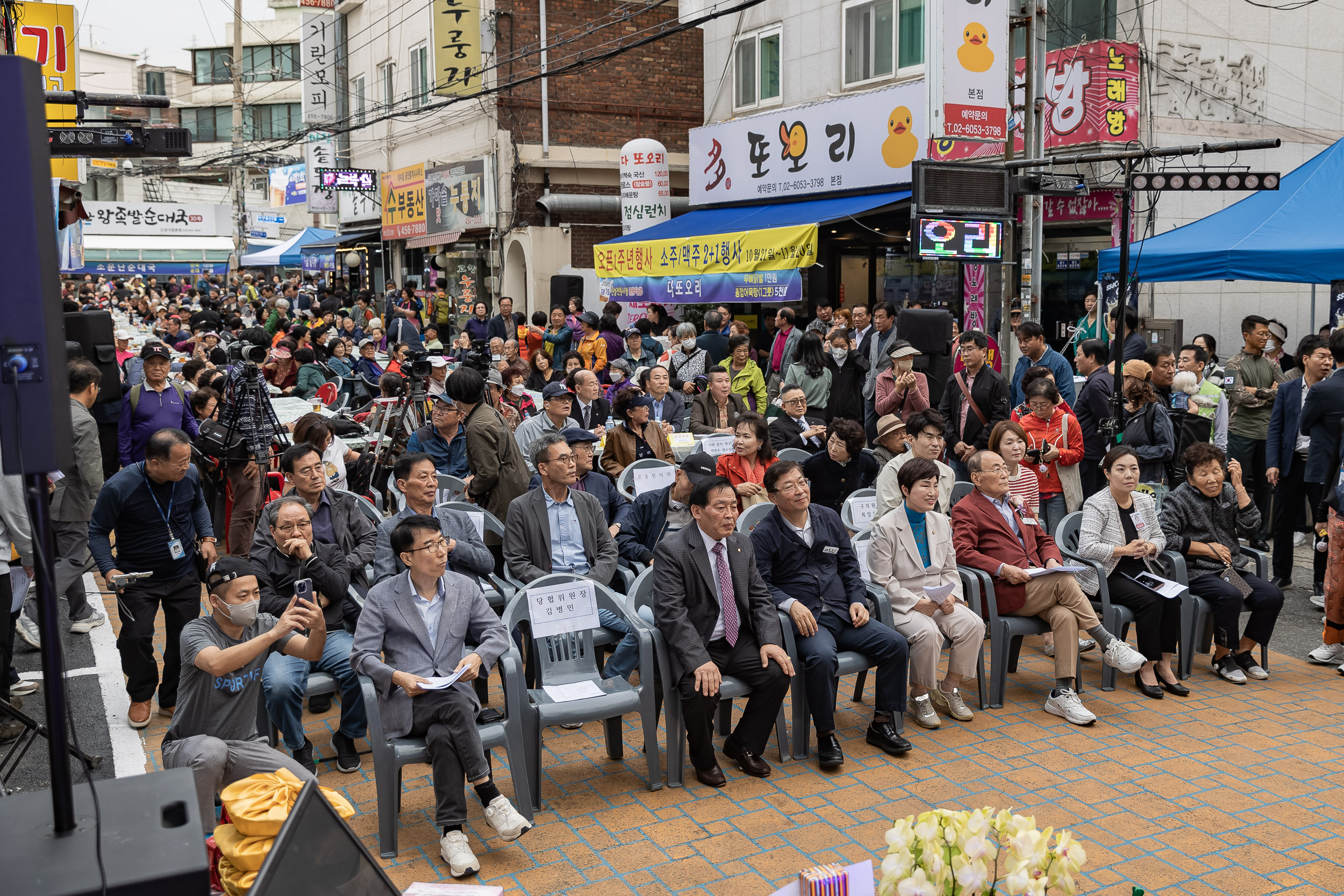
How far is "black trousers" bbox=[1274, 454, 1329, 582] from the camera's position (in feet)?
28.5

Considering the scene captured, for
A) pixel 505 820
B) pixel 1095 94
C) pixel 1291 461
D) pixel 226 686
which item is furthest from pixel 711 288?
pixel 226 686

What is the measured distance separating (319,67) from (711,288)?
17.5 meters

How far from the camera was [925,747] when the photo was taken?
5.98 m

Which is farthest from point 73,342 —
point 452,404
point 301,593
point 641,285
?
point 641,285

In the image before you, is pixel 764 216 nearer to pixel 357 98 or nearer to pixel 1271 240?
pixel 1271 240

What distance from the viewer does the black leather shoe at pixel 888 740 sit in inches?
229

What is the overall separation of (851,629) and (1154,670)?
2.14 metres

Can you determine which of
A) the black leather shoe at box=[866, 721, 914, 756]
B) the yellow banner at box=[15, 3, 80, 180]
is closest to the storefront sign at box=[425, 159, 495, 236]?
the yellow banner at box=[15, 3, 80, 180]

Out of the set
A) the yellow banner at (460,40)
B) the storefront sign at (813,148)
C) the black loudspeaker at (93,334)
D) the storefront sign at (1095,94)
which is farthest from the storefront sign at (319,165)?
the black loudspeaker at (93,334)

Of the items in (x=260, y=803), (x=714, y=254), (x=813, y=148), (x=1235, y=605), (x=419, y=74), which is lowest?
(x=1235, y=605)

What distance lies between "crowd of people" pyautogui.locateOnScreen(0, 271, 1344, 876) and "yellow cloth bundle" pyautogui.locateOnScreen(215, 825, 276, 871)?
1168 mm

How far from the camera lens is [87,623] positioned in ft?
25.9

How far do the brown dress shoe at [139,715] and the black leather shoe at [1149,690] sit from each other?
18.9 feet

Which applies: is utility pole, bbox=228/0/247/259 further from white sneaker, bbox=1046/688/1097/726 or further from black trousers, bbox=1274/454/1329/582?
white sneaker, bbox=1046/688/1097/726
